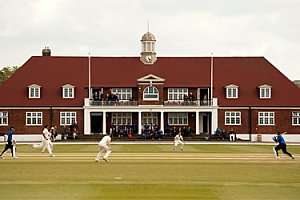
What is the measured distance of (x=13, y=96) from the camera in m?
69.9

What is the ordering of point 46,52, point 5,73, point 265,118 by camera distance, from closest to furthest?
point 265,118 → point 46,52 → point 5,73

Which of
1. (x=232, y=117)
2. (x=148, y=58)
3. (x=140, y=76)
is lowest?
(x=232, y=117)

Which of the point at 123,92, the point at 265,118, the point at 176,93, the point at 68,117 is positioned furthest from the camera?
the point at 123,92

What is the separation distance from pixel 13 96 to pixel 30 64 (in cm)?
511

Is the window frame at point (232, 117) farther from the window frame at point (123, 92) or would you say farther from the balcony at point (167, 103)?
the window frame at point (123, 92)

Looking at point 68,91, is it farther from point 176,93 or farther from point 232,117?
point 232,117

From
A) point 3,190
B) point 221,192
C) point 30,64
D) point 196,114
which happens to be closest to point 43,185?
point 3,190

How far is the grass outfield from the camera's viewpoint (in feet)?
65.1

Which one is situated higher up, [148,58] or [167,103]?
[148,58]

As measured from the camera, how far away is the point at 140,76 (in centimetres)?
7244

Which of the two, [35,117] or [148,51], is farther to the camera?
[148,51]

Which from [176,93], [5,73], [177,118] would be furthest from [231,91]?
[5,73]

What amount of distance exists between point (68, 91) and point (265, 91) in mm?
20318

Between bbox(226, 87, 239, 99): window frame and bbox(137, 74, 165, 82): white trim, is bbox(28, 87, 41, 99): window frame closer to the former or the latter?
bbox(137, 74, 165, 82): white trim
